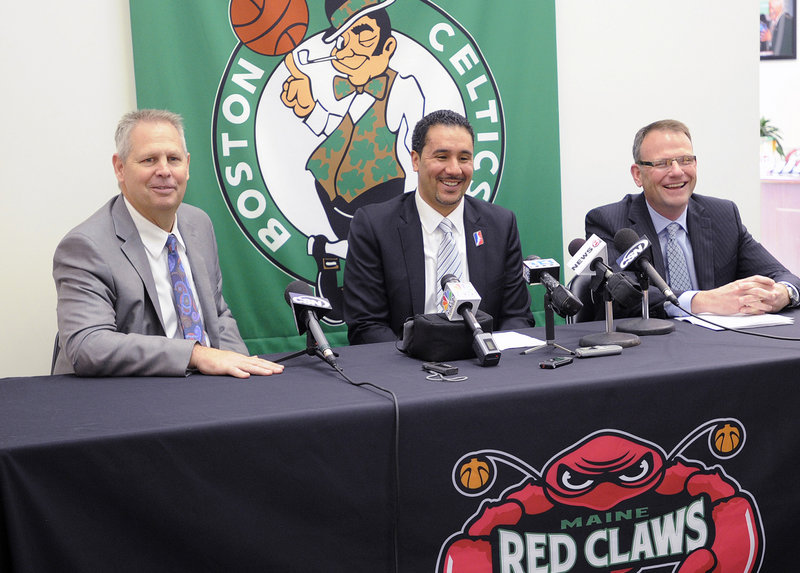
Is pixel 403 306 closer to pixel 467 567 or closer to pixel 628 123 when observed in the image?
pixel 467 567

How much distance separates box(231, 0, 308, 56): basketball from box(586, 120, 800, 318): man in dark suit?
55.0 inches

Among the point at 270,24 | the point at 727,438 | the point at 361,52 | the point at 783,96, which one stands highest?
the point at 783,96

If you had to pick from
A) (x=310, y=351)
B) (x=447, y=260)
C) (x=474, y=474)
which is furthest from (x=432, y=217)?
(x=474, y=474)

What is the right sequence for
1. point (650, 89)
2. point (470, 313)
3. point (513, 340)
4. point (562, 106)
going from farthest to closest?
point (650, 89) < point (562, 106) < point (513, 340) < point (470, 313)

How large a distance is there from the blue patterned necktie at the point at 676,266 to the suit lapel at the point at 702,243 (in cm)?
5

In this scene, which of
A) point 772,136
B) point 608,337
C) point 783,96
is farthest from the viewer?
point 783,96

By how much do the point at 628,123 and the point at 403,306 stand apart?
1691 millimetres

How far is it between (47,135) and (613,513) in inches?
93.9

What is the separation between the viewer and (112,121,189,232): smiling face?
2.25m

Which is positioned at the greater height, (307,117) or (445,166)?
(307,117)

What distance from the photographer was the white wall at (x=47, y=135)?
283 centimetres

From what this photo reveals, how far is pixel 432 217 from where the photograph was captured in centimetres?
282

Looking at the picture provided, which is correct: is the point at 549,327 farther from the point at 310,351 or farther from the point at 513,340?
the point at 310,351

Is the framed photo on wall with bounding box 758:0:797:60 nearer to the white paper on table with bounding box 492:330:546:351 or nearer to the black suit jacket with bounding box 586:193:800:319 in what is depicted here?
the black suit jacket with bounding box 586:193:800:319
